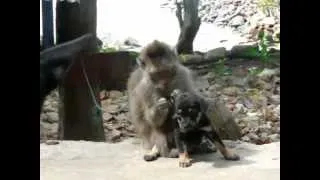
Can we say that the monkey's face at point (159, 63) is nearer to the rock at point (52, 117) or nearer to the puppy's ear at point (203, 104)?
the puppy's ear at point (203, 104)

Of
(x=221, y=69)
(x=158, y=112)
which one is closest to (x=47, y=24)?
(x=158, y=112)

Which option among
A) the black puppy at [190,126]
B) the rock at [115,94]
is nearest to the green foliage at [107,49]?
the rock at [115,94]

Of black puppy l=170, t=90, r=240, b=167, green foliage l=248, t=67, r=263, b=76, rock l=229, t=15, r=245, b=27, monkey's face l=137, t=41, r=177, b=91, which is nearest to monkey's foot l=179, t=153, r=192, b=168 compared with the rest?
black puppy l=170, t=90, r=240, b=167

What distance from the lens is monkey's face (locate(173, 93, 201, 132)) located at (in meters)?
1.83

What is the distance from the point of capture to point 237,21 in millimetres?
1892

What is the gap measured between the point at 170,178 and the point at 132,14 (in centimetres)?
51

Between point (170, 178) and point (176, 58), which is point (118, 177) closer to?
point (170, 178)

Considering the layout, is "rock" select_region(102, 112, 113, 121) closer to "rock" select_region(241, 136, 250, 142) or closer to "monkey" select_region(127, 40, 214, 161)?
"monkey" select_region(127, 40, 214, 161)

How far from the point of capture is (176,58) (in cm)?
187

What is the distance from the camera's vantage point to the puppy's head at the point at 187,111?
72.1 inches

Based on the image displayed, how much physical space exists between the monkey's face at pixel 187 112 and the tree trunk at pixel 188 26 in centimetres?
14
